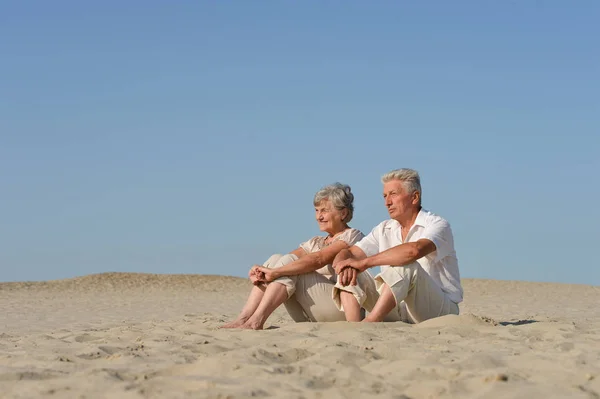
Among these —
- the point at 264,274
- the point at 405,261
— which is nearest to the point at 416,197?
the point at 405,261

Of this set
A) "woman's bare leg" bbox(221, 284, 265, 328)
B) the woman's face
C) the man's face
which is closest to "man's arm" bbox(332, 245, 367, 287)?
the woman's face

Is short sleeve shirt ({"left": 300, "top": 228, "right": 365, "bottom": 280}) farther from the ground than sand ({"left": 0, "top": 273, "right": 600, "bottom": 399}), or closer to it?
farther from the ground

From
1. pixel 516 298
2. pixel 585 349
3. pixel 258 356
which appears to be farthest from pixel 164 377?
pixel 516 298

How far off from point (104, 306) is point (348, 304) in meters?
13.1

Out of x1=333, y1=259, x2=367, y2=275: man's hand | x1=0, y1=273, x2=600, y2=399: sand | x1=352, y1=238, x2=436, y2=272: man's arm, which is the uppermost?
x1=352, y1=238, x2=436, y2=272: man's arm

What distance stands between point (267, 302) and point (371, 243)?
1.08 meters

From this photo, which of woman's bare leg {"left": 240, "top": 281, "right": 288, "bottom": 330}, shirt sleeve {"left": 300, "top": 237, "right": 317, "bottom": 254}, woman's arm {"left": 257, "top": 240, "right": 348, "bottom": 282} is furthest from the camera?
shirt sleeve {"left": 300, "top": 237, "right": 317, "bottom": 254}

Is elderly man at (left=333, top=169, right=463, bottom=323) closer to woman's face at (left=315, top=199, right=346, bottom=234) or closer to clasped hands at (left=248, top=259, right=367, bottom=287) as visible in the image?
clasped hands at (left=248, top=259, right=367, bottom=287)

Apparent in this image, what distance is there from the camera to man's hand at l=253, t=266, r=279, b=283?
6.53 metres

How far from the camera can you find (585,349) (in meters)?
5.27

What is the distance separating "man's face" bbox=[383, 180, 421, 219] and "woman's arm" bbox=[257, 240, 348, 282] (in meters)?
0.54

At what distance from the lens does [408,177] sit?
21.3ft

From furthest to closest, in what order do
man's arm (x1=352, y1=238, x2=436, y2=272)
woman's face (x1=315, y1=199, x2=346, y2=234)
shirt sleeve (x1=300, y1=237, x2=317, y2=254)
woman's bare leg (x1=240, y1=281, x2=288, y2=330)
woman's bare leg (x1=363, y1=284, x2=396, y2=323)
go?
1. shirt sleeve (x1=300, y1=237, x2=317, y2=254)
2. woman's face (x1=315, y1=199, x2=346, y2=234)
3. woman's bare leg (x1=240, y1=281, x2=288, y2=330)
4. woman's bare leg (x1=363, y1=284, x2=396, y2=323)
5. man's arm (x1=352, y1=238, x2=436, y2=272)

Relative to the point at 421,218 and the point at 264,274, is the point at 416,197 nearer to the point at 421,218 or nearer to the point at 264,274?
the point at 421,218
